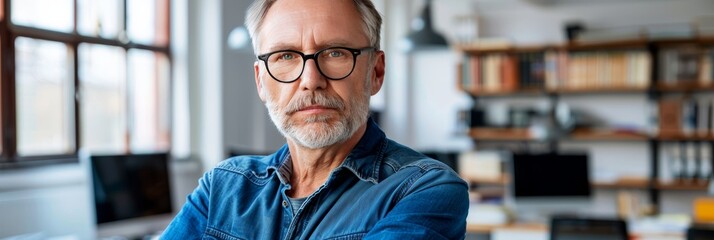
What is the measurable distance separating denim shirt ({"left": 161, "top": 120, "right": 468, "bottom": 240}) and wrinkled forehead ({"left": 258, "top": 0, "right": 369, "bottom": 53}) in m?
0.18

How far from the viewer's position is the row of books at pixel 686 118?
Result: 5996 millimetres


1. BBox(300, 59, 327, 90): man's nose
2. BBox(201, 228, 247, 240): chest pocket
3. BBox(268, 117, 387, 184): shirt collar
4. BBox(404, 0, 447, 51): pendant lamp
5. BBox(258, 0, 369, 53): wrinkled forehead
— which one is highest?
BBox(404, 0, 447, 51): pendant lamp

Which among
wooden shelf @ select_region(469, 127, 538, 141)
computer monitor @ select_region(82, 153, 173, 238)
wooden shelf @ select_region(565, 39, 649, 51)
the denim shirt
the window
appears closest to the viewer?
the denim shirt

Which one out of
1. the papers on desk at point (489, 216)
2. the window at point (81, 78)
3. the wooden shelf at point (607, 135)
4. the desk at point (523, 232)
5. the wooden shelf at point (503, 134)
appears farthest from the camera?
the wooden shelf at point (503, 134)

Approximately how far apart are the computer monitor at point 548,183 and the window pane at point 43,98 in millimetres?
2725

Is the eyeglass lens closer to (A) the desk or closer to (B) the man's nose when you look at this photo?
(B) the man's nose

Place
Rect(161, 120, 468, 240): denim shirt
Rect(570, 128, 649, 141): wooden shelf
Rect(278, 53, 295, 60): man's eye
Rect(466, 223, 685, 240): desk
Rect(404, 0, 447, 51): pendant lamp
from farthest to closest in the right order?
Rect(570, 128, 649, 141): wooden shelf < Rect(404, 0, 447, 51): pendant lamp < Rect(466, 223, 685, 240): desk < Rect(278, 53, 295, 60): man's eye < Rect(161, 120, 468, 240): denim shirt

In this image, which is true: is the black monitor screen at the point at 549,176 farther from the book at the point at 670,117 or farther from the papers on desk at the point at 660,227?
the book at the point at 670,117

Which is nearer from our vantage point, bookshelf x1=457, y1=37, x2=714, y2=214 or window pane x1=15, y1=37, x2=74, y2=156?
window pane x1=15, y1=37, x2=74, y2=156

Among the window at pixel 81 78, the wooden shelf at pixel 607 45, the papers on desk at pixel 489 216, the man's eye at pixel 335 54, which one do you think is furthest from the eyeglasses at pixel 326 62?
the wooden shelf at pixel 607 45

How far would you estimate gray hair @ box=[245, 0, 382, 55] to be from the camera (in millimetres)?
1124

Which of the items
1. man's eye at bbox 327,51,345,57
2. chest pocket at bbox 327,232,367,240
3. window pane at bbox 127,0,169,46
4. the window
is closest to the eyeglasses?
man's eye at bbox 327,51,345,57

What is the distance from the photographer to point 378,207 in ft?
3.48

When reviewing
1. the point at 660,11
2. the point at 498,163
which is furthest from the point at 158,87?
the point at 660,11
